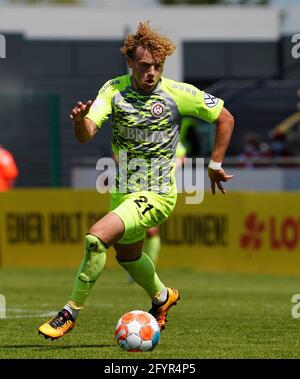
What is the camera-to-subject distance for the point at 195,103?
31.3 ft

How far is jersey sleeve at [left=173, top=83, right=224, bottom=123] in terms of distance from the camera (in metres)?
9.54

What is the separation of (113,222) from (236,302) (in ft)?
16.0

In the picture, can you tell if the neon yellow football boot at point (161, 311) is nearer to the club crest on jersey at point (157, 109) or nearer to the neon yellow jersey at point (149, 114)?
the neon yellow jersey at point (149, 114)

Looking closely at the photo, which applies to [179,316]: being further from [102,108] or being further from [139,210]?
[102,108]

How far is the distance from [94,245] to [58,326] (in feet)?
2.14

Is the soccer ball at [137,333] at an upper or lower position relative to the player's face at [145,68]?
lower

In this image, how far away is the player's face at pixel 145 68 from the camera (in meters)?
9.32

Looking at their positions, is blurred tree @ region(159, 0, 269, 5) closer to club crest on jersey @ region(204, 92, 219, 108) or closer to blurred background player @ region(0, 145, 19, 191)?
blurred background player @ region(0, 145, 19, 191)

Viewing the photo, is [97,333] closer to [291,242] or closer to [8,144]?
[291,242]

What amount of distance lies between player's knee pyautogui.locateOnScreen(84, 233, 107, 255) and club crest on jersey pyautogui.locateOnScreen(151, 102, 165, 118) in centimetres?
118

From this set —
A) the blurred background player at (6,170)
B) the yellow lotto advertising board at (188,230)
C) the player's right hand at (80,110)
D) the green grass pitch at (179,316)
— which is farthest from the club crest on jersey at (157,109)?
the blurred background player at (6,170)

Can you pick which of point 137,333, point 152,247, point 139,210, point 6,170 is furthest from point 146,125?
point 6,170

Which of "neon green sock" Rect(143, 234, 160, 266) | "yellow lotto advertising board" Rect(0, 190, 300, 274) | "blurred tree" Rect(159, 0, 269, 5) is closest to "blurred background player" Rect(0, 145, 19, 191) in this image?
"yellow lotto advertising board" Rect(0, 190, 300, 274)

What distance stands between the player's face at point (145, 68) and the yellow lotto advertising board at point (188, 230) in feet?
30.2
